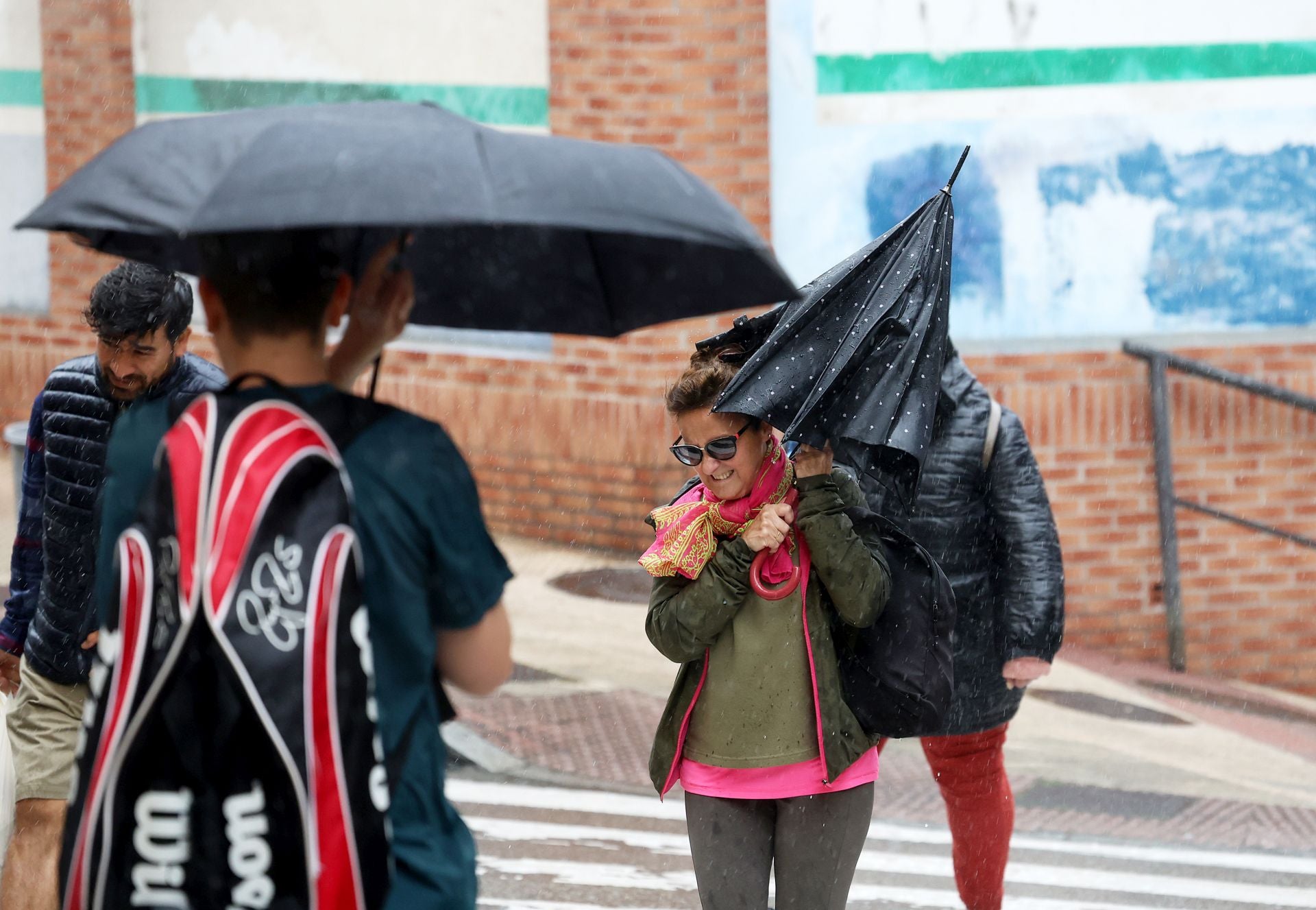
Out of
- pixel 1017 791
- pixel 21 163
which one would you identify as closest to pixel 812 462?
pixel 1017 791

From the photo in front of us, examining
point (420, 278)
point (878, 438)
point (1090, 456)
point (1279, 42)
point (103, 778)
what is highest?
point (1279, 42)

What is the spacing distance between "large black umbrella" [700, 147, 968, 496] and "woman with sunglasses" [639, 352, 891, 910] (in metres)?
0.09

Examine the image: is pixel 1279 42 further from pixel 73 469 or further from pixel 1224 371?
pixel 73 469

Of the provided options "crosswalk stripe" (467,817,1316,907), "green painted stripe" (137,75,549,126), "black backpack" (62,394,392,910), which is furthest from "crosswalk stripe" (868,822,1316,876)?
"green painted stripe" (137,75,549,126)

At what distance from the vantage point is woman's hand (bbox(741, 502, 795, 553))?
11.1 ft

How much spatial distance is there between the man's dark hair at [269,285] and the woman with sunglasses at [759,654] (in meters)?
1.35

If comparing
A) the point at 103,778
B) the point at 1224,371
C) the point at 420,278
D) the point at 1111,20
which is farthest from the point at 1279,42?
the point at 103,778

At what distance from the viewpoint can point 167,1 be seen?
10.5 m

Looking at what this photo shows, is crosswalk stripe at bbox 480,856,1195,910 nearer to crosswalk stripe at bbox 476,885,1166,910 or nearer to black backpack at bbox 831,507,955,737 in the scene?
crosswalk stripe at bbox 476,885,1166,910

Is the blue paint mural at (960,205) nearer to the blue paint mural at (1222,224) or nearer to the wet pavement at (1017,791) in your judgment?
the blue paint mural at (1222,224)

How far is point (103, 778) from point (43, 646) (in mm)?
1798

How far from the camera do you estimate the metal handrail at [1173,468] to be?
8.30 metres

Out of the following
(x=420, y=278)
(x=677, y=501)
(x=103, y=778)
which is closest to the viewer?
(x=103, y=778)

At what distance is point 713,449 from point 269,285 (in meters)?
1.40
